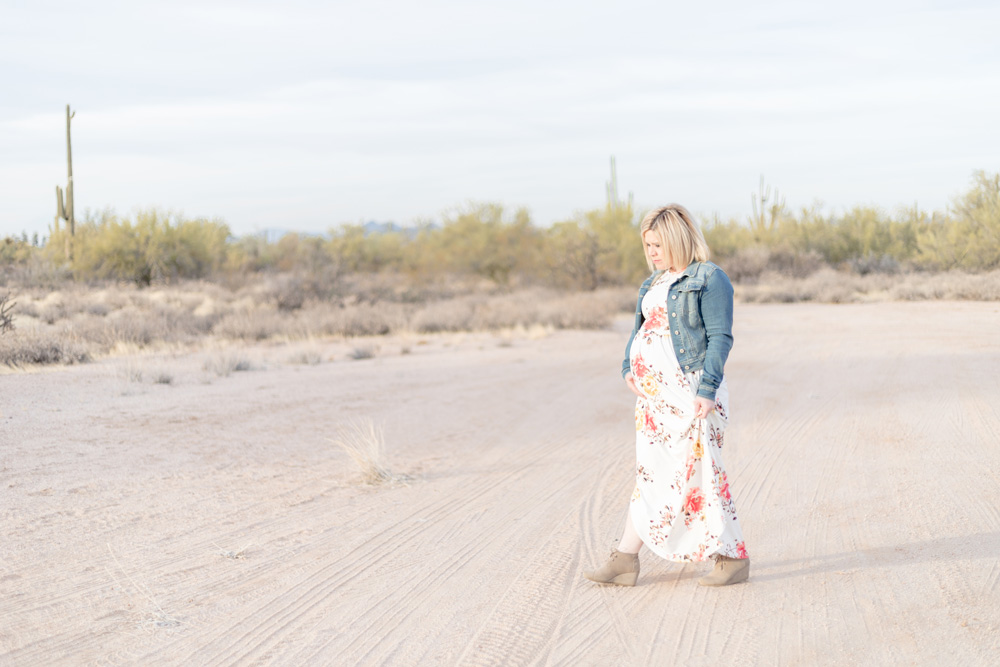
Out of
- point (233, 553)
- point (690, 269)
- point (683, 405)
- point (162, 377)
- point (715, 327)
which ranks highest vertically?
point (690, 269)

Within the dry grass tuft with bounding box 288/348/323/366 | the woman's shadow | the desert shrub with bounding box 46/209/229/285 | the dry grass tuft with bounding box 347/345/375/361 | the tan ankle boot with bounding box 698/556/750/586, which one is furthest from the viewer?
the desert shrub with bounding box 46/209/229/285

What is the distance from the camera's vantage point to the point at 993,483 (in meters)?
6.30

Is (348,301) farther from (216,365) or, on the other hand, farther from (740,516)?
(740,516)

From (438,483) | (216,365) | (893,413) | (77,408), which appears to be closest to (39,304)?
(216,365)

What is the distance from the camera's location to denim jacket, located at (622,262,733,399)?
4.18 meters

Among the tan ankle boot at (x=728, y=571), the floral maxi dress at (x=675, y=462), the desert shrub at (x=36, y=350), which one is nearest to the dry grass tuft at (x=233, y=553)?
the floral maxi dress at (x=675, y=462)

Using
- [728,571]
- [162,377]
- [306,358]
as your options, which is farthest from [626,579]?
[306,358]

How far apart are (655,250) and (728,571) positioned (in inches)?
67.9

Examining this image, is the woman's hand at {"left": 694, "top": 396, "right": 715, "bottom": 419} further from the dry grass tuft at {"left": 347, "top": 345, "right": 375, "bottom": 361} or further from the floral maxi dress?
the dry grass tuft at {"left": 347, "top": 345, "right": 375, "bottom": 361}

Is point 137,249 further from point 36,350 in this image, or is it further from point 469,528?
point 469,528

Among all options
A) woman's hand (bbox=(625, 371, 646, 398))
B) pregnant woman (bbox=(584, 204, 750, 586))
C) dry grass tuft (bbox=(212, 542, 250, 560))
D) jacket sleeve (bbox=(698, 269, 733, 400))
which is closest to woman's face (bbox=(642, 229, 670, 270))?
pregnant woman (bbox=(584, 204, 750, 586))

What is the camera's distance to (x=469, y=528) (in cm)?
579

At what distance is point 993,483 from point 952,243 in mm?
22297

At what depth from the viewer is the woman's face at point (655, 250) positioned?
14.3ft
